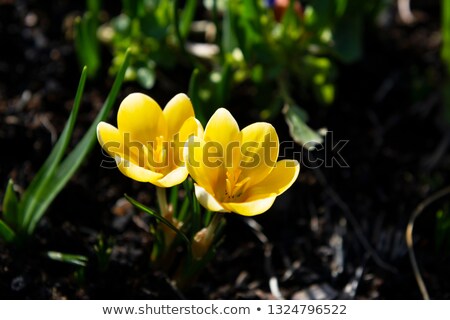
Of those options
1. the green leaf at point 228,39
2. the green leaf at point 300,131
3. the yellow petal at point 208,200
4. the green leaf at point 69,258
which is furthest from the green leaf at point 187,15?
the yellow petal at point 208,200

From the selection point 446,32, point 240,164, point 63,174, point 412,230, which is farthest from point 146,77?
point 446,32

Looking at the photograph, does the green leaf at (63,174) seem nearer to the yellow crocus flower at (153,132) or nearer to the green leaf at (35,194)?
the green leaf at (35,194)

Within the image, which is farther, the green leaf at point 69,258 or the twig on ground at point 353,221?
the twig on ground at point 353,221

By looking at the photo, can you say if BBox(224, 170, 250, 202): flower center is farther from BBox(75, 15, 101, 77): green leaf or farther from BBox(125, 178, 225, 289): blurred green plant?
BBox(75, 15, 101, 77): green leaf

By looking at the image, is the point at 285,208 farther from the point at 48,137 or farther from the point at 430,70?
the point at 430,70

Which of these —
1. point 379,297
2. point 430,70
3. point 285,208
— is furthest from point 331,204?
point 430,70

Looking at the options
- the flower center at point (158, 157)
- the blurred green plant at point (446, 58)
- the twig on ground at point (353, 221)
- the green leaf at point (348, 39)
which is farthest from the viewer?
the blurred green plant at point (446, 58)
